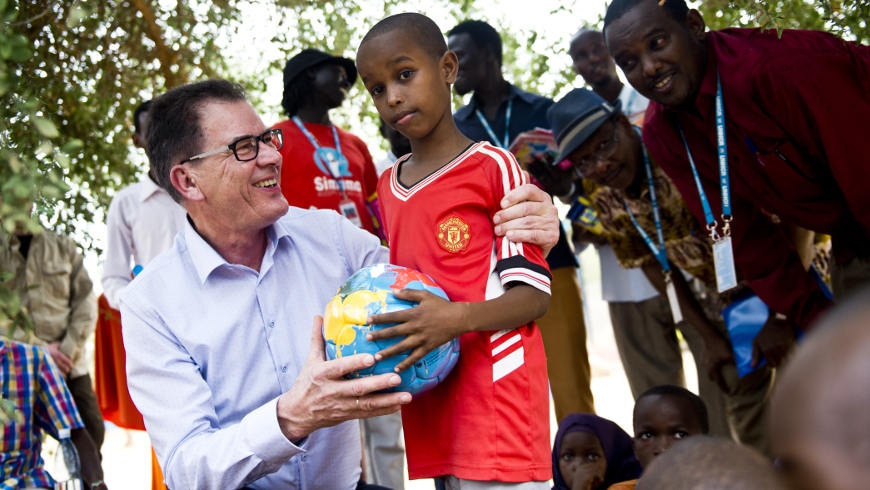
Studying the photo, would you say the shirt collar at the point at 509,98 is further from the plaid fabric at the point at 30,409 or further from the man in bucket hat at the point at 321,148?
the plaid fabric at the point at 30,409

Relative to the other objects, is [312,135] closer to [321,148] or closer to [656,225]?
Answer: [321,148]

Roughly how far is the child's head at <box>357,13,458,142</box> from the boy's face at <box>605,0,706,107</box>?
121 centimetres

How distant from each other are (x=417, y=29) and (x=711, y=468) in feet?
7.29

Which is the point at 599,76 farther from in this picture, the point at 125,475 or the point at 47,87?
the point at 125,475

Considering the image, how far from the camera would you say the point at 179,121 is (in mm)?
3279

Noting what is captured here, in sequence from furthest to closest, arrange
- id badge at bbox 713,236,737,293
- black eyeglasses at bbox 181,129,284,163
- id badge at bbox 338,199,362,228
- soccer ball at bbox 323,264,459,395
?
1. id badge at bbox 338,199,362,228
2. id badge at bbox 713,236,737,293
3. black eyeglasses at bbox 181,129,284,163
4. soccer ball at bbox 323,264,459,395

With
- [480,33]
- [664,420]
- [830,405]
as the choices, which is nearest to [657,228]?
[664,420]

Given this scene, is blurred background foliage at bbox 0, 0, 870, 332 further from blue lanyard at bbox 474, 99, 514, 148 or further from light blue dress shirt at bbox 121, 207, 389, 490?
light blue dress shirt at bbox 121, 207, 389, 490

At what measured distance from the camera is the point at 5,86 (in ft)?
6.60

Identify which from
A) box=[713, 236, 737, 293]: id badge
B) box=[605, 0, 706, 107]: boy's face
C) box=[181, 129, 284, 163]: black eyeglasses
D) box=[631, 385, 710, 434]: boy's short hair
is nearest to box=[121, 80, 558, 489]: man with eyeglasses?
box=[181, 129, 284, 163]: black eyeglasses

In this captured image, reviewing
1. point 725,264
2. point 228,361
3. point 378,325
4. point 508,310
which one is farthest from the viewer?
point 725,264

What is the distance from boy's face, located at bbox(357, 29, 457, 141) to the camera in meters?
3.12

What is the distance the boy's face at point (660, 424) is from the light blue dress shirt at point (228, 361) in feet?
5.63

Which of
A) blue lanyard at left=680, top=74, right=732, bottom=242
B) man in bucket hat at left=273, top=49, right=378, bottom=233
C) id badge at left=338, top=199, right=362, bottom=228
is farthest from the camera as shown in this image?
man in bucket hat at left=273, top=49, right=378, bottom=233
